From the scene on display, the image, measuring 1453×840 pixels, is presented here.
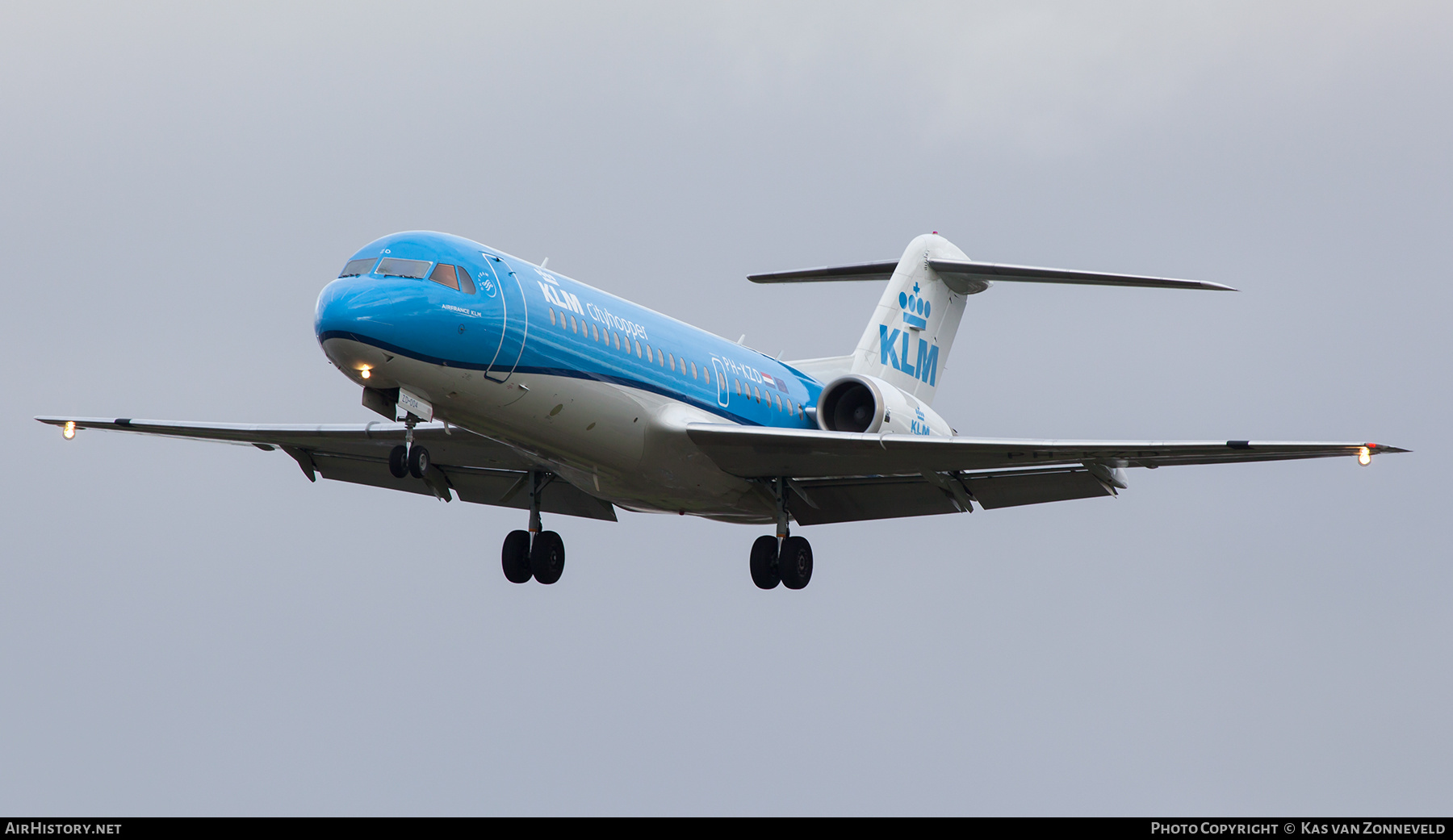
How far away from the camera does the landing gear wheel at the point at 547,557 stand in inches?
880

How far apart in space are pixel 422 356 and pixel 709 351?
5.17 metres

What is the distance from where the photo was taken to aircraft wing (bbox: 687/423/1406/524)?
18562mm

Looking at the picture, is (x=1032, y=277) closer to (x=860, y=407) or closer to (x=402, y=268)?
(x=860, y=407)

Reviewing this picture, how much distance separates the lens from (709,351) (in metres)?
21.6

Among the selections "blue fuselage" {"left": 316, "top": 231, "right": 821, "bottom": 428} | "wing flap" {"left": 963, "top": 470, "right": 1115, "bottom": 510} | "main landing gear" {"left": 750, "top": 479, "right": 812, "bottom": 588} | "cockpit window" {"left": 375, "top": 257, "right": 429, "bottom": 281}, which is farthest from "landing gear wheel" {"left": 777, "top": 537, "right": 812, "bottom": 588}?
"cockpit window" {"left": 375, "top": 257, "right": 429, "bottom": 281}

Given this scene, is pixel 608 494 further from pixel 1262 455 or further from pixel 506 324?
pixel 1262 455

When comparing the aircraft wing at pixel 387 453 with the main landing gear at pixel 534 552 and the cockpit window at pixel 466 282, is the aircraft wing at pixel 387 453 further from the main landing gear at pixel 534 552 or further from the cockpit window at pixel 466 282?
the cockpit window at pixel 466 282

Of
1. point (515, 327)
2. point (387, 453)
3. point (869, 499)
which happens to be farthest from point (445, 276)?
point (869, 499)

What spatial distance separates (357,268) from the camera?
17797 mm

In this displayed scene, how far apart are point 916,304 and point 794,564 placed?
7.15 meters

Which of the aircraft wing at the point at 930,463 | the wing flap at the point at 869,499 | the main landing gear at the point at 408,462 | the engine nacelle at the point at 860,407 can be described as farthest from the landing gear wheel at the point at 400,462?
the engine nacelle at the point at 860,407

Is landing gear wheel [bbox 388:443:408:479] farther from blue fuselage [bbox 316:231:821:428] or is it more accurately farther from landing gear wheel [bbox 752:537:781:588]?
landing gear wheel [bbox 752:537:781:588]

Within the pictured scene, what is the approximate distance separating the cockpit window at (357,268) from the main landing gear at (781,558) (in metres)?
6.66

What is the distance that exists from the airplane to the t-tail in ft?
1.25
